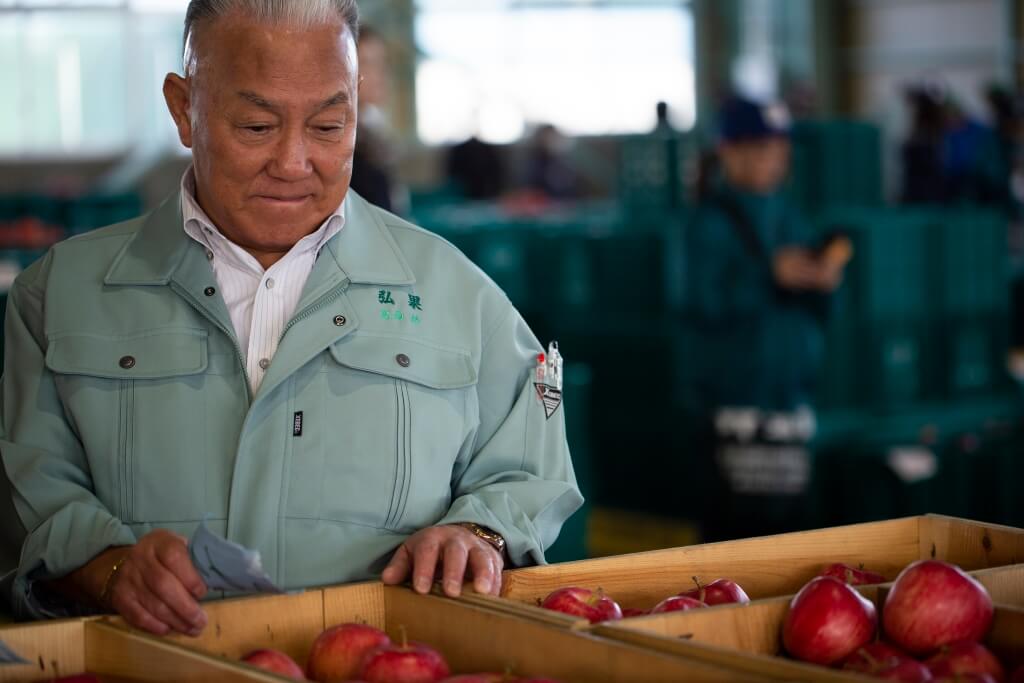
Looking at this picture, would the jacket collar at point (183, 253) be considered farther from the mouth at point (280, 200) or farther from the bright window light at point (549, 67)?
the bright window light at point (549, 67)

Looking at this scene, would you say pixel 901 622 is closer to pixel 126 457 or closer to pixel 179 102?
pixel 126 457

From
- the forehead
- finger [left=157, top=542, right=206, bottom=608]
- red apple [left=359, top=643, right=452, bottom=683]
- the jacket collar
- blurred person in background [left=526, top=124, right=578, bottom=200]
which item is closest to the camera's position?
red apple [left=359, top=643, right=452, bottom=683]

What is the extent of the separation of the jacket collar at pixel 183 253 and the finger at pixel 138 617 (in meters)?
0.44

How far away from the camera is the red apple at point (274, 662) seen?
145 cm

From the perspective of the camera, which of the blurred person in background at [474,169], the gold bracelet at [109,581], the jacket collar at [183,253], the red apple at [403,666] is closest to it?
the red apple at [403,666]

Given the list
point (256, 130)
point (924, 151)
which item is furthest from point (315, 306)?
point (924, 151)

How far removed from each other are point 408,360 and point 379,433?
10 cm

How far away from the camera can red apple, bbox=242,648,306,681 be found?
1.45 meters

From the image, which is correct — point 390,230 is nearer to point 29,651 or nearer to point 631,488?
point 29,651

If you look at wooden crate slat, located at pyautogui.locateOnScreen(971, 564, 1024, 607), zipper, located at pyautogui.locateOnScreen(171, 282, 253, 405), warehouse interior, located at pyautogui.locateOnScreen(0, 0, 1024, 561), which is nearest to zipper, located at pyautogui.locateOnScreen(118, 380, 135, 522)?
zipper, located at pyautogui.locateOnScreen(171, 282, 253, 405)

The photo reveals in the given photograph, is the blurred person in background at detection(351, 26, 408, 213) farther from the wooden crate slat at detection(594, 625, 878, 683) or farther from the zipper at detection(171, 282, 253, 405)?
the wooden crate slat at detection(594, 625, 878, 683)

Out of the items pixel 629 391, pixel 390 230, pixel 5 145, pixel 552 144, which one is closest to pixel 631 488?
pixel 629 391

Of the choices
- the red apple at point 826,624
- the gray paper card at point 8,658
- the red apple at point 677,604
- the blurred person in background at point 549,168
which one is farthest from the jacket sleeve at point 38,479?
the blurred person in background at point 549,168

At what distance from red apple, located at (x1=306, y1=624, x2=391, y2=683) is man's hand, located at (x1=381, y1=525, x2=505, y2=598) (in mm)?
127
